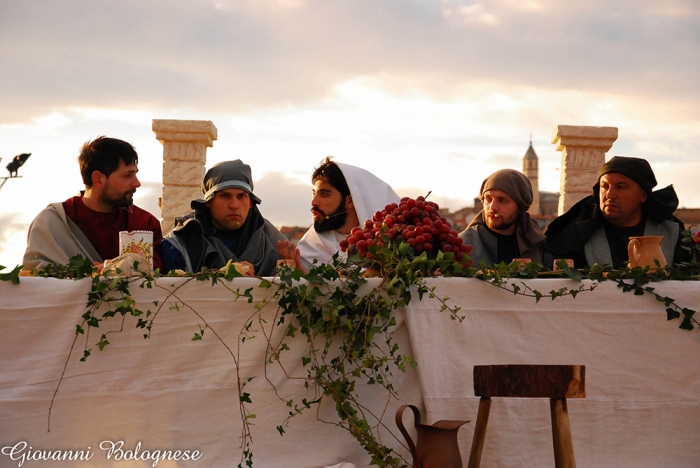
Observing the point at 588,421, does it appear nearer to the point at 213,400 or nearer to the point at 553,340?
the point at 553,340

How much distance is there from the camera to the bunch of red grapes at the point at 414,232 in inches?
121

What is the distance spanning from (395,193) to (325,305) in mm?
1913

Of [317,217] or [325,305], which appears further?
[317,217]

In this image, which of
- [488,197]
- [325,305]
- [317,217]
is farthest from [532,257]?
[325,305]

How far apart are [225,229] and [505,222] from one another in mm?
1578

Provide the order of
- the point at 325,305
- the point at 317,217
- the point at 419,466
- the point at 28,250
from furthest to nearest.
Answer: the point at 317,217
the point at 28,250
the point at 325,305
the point at 419,466

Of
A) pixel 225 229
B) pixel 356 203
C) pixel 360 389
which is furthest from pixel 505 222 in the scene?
pixel 360 389

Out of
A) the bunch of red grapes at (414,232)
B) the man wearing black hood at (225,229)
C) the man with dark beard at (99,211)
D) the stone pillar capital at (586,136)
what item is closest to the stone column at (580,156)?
the stone pillar capital at (586,136)

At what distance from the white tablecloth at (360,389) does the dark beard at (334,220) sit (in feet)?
5.47

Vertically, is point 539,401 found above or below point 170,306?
below

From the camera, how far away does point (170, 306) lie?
2918mm

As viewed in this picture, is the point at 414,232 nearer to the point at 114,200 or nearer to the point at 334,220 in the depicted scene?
the point at 334,220

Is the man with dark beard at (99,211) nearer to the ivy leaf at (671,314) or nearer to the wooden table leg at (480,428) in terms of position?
the wooden table leg at (480,428)

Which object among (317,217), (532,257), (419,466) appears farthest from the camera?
(317,217)
